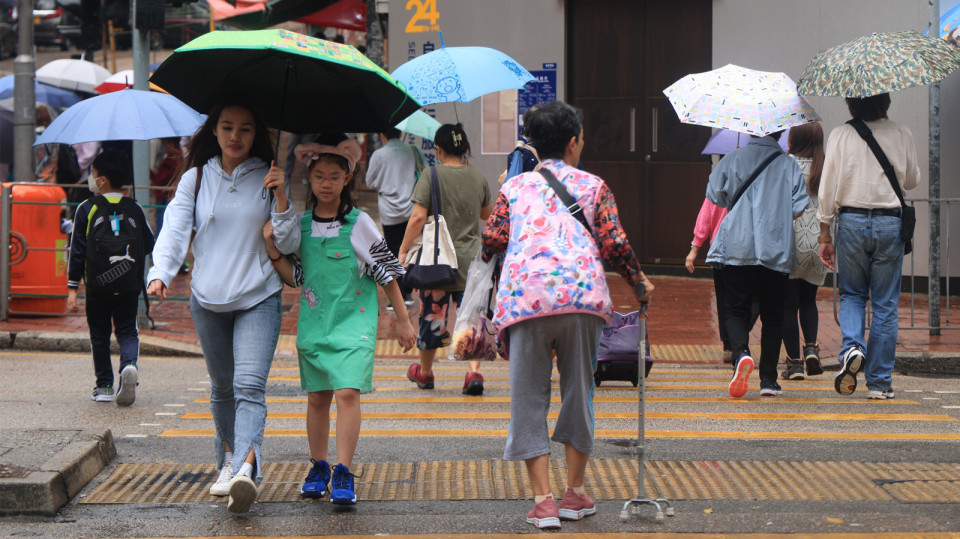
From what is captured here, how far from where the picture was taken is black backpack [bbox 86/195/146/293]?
301 inches

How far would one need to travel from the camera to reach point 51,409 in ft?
25.1

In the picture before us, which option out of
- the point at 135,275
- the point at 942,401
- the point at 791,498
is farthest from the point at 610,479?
the point at 135,275

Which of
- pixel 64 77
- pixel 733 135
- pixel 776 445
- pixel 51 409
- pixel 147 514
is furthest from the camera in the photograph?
pixel 64 77

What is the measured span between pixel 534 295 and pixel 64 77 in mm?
16036

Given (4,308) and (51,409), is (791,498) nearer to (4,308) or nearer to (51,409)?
(51,409)

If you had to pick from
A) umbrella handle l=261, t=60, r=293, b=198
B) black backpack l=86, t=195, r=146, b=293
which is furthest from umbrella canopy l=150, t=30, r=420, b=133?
black backpack l=86, t=195, r=146, b=293

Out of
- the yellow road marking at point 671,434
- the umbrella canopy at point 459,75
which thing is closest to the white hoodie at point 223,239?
the yellow road marking at point 671,434

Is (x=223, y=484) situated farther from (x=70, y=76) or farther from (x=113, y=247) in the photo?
(x=70, y=76)

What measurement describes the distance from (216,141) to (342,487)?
5.38ft

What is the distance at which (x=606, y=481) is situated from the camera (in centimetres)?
551

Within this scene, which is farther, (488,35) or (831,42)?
(488,35)

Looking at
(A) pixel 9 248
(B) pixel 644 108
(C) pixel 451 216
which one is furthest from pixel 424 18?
(C) pixel 451 216

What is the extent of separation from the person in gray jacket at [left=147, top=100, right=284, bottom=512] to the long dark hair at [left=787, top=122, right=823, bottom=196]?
4.53 metres

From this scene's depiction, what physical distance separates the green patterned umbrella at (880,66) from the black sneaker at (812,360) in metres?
2.08
